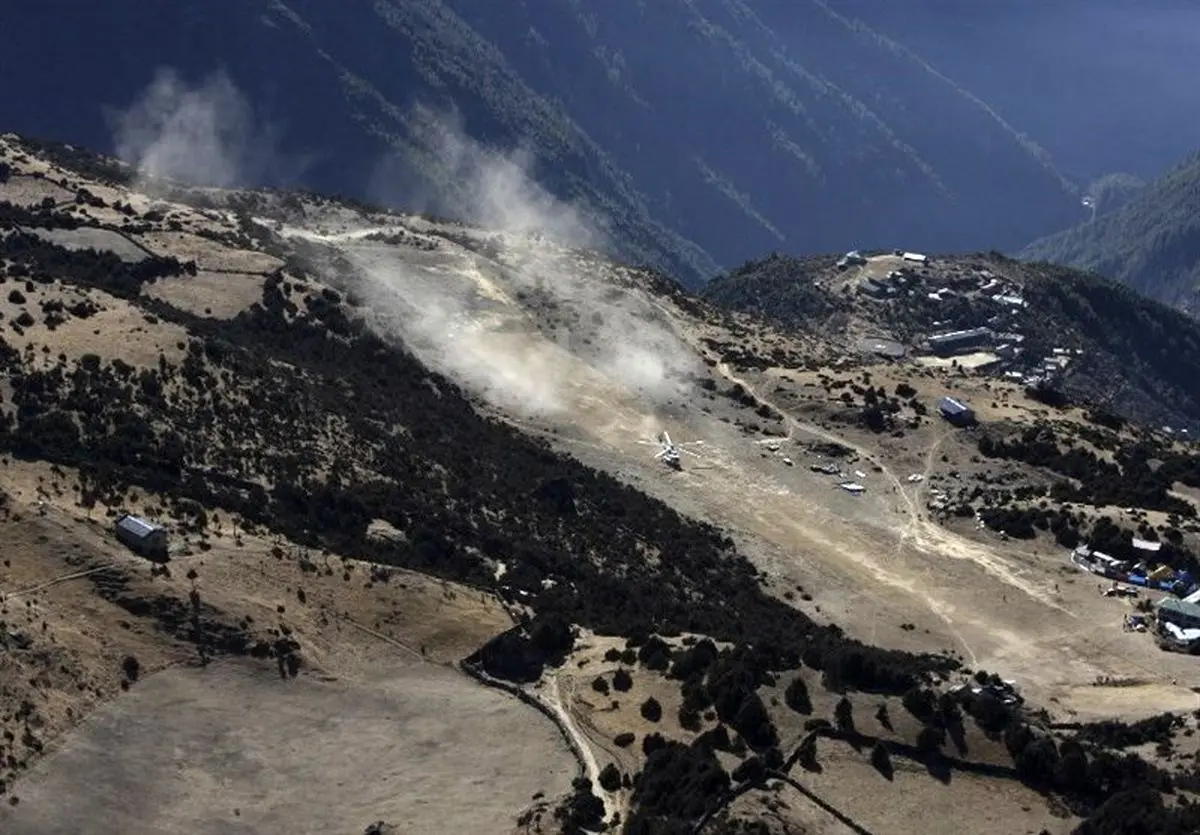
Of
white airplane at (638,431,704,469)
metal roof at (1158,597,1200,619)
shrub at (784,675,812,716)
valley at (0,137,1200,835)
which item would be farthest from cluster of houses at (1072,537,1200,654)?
shrub at (784,675,812,716)

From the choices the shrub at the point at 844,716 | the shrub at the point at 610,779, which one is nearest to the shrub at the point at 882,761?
the shrub at the point at 844,716

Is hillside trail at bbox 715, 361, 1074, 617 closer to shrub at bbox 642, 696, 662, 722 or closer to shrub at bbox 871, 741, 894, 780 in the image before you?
shrub at bbox 871, 741, 894, 780

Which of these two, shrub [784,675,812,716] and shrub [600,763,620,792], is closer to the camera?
shrub [600,763,620,792]

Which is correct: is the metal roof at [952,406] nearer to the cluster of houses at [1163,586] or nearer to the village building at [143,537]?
the cluster of houses at [1163,586]

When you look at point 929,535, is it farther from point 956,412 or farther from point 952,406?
point 952,406

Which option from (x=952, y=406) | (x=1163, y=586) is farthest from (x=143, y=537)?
(x=952, y=406)

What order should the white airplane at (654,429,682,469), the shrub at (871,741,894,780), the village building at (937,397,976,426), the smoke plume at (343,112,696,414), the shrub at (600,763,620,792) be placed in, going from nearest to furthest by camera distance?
the shrub at (600,763,620,792), the shrub at (871,741,894,780), the white airplane at (654,429,682,469), the village building at (937,397,976,426), the smoke plume at (343,112,696,414)

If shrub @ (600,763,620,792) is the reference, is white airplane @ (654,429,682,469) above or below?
above
